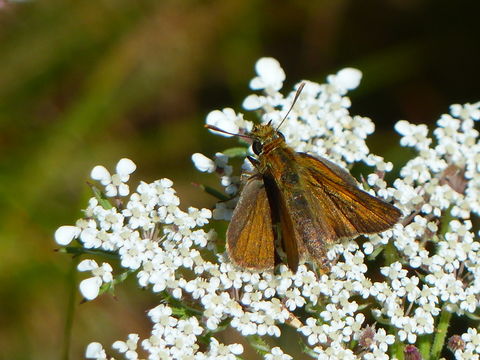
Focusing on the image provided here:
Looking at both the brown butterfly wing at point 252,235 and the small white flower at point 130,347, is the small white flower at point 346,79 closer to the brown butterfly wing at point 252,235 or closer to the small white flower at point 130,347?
the brown butterfly wing at point 252,235

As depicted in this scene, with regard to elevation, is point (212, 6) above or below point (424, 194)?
above

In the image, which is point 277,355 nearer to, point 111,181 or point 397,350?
point 397,350

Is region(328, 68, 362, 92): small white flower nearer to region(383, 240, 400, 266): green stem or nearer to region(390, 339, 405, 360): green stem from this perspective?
region(383, 240, 400, 266): green stem

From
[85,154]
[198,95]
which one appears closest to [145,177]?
[85,154]

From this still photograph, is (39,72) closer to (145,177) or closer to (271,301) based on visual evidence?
(145,177)

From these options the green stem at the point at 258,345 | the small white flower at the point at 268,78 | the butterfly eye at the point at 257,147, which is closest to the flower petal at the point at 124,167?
the butterfly eye at the point at 257,147
